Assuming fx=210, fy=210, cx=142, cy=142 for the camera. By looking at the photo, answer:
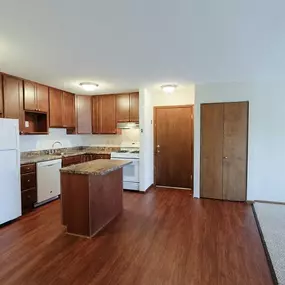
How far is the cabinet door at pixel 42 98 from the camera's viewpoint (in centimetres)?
422

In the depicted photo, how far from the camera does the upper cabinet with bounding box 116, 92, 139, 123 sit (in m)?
4.95

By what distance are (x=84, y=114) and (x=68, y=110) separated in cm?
43

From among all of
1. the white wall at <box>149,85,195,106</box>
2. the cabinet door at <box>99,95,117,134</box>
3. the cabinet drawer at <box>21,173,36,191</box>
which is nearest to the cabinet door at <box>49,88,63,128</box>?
the cabinet door at <box>99,95,117,134</box>

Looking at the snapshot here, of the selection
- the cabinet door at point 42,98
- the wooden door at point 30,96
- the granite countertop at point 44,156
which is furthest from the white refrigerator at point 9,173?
the cabinet door at point 42,98

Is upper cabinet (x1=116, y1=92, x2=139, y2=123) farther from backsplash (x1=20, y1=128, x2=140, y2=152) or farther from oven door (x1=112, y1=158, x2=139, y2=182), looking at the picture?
oven door (x1=112, y1=158, x2=139, y2=182)

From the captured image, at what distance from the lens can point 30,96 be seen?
13.2 feet

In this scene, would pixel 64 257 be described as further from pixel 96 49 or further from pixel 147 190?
pixel 147 190

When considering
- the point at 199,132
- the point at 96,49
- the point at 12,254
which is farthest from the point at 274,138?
the point at 12,254

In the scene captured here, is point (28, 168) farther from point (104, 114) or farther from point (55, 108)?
point (104, 114)

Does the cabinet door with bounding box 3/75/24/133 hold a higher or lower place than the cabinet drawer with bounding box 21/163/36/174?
higher

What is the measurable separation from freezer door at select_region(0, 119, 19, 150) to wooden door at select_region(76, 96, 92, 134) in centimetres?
207

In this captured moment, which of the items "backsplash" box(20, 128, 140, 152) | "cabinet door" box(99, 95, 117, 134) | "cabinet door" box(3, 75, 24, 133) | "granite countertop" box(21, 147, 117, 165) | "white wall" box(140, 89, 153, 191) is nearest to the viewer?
"cabinet door" box(3, 75, 24, 133)

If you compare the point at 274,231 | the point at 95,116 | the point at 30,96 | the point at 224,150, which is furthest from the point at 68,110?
the point at 274,231

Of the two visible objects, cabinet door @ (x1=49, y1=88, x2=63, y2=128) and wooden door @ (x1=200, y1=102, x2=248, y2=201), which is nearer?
wooden door @ (x1=200, y1=102, x2=248, y2=201)
